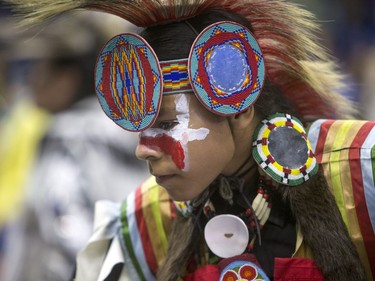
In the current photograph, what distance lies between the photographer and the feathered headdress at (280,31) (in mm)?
2607

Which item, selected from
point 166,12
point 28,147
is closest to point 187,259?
point 166,12

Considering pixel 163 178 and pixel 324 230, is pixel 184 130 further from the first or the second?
pixel 324 230

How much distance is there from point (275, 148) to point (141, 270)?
67 centimetres

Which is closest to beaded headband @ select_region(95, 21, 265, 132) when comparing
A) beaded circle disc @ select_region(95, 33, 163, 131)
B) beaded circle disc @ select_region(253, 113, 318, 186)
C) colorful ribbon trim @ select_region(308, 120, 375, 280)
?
beaded circle disc @ select_region(95, 33, 163, 131)

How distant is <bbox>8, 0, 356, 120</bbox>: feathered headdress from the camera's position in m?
2.61

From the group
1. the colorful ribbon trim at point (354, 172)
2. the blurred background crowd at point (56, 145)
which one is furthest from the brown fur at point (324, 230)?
the blurred background crowd at point (56, 145)

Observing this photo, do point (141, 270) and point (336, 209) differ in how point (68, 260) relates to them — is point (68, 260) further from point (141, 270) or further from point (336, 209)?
point (336, 209)

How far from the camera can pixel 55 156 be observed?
4965 mm

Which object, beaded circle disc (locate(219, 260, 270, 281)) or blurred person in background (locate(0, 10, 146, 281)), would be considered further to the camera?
blurred person in background (locate(0, 10, 146, 281))

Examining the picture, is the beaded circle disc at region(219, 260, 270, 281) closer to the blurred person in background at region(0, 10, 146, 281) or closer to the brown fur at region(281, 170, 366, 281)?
the brown fur at region(281, 170, 366, 281)

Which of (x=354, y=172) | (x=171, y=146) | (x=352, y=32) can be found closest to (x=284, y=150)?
(x=354, y=172)

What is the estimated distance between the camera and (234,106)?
2588 millimetres

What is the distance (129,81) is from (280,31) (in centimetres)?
47

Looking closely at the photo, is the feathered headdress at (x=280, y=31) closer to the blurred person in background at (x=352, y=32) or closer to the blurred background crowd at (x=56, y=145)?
the blurred background crowd at (x=56, y=145)
